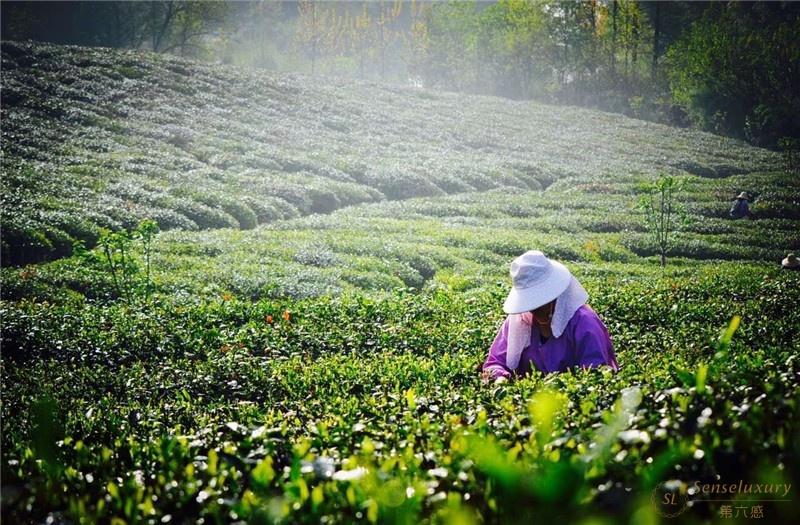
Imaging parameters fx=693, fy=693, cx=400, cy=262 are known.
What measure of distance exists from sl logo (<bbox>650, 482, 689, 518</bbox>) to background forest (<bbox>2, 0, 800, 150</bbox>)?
39.3 m

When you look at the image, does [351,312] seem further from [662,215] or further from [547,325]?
[662,215]

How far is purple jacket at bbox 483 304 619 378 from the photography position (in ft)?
20.7

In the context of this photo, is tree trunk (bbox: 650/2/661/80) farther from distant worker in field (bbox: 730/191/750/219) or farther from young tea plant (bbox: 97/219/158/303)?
young tea plant (bbox: 97/219/158/303)

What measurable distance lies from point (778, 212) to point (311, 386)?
2727 centimetres

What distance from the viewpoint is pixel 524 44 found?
3147 inches

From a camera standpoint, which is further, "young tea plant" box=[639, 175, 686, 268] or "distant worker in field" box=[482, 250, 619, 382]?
"young tea plant" box=[639, 175, 686, 268]

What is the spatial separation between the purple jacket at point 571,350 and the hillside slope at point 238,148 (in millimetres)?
18420

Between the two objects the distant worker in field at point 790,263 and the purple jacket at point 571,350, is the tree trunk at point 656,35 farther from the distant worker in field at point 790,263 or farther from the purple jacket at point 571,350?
the purple jacket at point 571,350

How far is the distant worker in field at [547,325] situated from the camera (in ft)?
20.4

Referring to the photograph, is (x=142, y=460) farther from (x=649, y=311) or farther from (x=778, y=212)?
(x=778, y=212)

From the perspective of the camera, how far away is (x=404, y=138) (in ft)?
159

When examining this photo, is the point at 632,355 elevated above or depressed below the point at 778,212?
above

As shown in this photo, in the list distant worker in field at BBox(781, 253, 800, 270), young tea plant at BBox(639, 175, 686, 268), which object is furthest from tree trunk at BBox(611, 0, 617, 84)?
distant worker in field at BBox(781, 253, 800, 270)

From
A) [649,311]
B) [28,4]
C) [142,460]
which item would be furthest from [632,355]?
[28,4]
